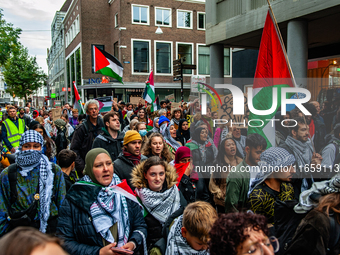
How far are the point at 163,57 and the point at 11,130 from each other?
2506 centimetres

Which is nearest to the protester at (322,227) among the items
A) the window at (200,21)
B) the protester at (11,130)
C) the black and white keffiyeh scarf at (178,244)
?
the black and white keffiyeh scarf at (178,244)

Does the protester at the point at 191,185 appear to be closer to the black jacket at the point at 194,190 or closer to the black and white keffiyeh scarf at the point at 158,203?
the black jacket at the point at 194,190

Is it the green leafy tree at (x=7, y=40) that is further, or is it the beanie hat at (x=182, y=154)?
the green leafy tree at (x=7, y=40)

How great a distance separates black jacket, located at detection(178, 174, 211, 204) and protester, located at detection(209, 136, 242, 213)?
158 mm

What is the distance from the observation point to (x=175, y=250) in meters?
2.25

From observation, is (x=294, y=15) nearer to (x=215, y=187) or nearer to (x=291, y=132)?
(x=291, y=132)

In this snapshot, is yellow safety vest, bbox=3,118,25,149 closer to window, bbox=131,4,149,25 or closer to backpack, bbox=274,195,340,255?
backpack, bbox=274,195,340,255

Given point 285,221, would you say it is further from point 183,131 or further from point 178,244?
point 183,131

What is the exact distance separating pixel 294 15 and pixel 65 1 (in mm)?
63163

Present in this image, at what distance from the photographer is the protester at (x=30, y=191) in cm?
302

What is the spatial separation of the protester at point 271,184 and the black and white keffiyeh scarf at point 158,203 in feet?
2.66

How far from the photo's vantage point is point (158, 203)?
9.82ft

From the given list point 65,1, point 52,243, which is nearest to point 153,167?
point 52,243

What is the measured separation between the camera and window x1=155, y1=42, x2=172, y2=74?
102 ft
